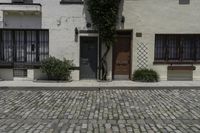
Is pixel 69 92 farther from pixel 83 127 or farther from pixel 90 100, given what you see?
pixel 83 127

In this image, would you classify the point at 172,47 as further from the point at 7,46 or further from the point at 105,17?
the point at 7,46

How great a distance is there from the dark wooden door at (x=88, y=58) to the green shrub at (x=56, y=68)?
33.4 inches

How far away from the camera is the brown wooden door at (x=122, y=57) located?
49.1 ft

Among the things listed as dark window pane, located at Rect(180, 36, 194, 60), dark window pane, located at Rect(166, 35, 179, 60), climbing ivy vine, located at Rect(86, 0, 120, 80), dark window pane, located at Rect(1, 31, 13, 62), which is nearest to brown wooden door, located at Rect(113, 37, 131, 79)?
climbing ivy vine, located at Rect(86, 0, 120, 80)

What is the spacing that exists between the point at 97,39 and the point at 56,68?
104 inches

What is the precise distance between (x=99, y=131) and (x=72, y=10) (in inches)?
361

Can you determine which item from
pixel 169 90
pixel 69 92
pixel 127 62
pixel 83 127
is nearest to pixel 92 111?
pixel 83 127

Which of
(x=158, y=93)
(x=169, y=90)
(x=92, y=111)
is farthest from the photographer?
(x=169, y=90)

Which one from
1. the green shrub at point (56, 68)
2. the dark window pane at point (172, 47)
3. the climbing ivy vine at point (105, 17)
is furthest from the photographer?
the dark window pane at point (172, 47)

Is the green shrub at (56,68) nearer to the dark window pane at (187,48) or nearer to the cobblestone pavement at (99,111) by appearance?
the cobblestone pavement at (99,111)

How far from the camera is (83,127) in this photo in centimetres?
687

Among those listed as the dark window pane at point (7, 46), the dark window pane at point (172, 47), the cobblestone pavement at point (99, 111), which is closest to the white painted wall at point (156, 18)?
the dark window pane at point (172, 47)

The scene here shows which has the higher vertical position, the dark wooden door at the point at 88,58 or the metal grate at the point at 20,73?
the dark wooden door at the point at 88,58

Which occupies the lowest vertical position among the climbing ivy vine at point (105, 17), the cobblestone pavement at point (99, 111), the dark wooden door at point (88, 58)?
the cobblestone pavement at point (99, 111)
